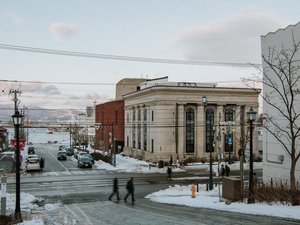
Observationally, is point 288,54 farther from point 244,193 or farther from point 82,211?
point 82,211

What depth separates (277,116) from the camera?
25.9 m

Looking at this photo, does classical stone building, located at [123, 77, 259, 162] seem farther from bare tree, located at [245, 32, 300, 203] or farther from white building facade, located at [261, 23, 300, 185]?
bare tree, located at [245, 32, 300, 203]

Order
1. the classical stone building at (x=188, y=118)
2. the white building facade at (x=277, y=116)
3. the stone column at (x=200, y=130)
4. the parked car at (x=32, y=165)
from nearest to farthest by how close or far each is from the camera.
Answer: the white building facade at (x=277, y=116), the parked car at (x=32, y=165), the classical stone building at (x=188, y=118), the stone column at (x=200, y=130)

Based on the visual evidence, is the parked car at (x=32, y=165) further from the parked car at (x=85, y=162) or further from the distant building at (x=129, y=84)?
the distant building at (x=129, y=84)

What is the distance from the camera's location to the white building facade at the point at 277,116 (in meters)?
24.2

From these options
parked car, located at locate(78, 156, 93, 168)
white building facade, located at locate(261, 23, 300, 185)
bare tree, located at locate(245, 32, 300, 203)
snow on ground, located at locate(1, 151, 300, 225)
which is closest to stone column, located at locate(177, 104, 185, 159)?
parked car, located at locate(78, 156, 93, 168)

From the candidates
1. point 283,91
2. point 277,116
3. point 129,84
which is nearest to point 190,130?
point 277,116

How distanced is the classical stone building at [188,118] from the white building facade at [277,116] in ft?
93.2

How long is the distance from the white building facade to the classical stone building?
28419 mm

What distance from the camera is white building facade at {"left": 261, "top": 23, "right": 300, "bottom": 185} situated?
24219mm

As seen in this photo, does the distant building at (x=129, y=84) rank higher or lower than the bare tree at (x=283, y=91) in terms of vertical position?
higher

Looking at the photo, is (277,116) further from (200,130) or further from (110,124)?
(110,124)

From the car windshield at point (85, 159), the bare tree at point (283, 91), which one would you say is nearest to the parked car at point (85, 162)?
the car windshield at point (85, 159)

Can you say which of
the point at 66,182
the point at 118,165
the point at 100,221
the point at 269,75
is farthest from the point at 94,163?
the point at 100,221
